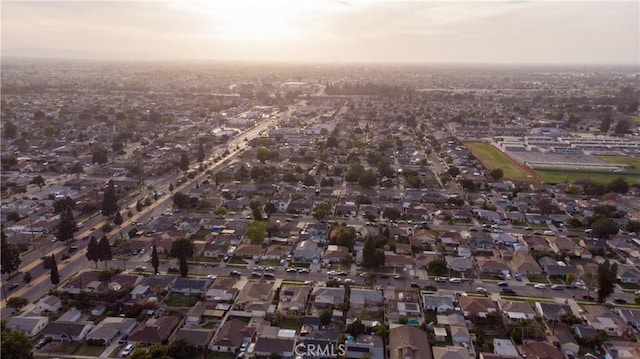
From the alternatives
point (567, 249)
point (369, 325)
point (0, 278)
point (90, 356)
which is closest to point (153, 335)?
point (90, 356)

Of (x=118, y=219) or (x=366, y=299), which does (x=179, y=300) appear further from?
(x=118, y=219)

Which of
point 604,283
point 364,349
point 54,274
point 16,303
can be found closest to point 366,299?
point 364,349

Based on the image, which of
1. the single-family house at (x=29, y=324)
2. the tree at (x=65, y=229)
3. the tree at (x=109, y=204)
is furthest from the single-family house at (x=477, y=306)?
the tree at (x=109, y=204)

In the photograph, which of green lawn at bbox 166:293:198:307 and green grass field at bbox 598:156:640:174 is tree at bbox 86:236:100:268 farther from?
green grass field at bbox 598:156:640:174

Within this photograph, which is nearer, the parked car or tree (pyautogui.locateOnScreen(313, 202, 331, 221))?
the parked car

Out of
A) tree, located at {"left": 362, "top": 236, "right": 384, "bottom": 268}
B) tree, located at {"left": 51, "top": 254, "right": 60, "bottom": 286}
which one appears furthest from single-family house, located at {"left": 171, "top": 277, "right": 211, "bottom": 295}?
tree, located at {"left": 362, "top": 236, "right": 384, "bottom": 268}

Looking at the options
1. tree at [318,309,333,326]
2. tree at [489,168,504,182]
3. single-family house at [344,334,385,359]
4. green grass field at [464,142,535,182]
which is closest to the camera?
single-family house at [344,334,385,359]

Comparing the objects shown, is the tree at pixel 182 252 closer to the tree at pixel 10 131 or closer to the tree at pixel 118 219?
the tree at pixel 118 219
